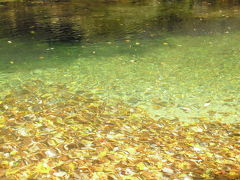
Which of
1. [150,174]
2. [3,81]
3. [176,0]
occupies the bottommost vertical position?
[150,174]

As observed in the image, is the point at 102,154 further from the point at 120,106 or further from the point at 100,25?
the point at 100,25

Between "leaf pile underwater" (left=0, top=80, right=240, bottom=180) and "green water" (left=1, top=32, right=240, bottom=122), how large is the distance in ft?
1.60

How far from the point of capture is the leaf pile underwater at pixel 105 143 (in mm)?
3861

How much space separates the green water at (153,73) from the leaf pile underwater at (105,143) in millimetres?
488

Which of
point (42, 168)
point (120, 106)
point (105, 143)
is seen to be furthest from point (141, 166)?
point (120, 106)

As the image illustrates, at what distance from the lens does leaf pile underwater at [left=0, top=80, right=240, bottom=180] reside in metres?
3.86

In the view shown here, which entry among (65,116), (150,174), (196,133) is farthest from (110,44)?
(150,174)

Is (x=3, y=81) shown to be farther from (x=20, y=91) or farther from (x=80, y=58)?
(x=80, y=58)

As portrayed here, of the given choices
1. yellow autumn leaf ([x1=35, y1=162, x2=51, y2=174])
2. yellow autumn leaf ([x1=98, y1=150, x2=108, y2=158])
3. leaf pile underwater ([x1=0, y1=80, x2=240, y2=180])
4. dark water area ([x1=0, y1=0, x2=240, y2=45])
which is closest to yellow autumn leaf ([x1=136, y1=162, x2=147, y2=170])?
leaf pile underwater ([x1=0, y1=80, x2=240, y2=180])

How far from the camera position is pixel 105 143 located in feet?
14.9

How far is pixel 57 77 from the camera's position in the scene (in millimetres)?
7395

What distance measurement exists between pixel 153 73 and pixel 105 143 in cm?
350

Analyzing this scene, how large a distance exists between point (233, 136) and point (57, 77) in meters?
4.48

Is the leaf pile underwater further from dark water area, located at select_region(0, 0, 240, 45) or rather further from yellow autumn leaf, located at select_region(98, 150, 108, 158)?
dark water area, located at select_region(0, 0, 240, 45)
